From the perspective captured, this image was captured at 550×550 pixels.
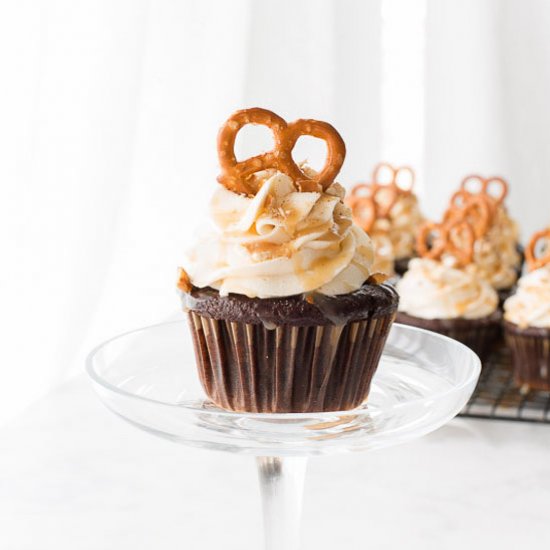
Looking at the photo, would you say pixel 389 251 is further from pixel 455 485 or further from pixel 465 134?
pixel 465 134

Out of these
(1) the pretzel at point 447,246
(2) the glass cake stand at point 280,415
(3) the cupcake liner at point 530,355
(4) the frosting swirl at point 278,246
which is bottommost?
(3) the cupcake liner at point 530,355

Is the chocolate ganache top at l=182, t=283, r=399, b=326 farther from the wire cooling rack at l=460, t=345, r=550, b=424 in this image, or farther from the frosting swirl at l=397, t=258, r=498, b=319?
the frosting swirl at l=397, t=258, r=498, b=319

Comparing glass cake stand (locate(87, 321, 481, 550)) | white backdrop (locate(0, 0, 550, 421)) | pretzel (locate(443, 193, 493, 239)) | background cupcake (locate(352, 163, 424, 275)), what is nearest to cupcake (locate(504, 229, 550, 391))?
pretzel (locate(443, 193, 493, 239))

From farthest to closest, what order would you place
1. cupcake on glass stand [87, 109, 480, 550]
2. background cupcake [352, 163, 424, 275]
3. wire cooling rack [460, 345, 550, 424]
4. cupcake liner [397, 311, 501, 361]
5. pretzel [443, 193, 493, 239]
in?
1. background cupcake [352, 163, 424, 275]
2. pretzel [443, 193, 493, 239]
3. cupcake liner [397, 311, 501, 361]
4. wire cooling rack [460, 345, 550, 424]
5. cupcake on glass stand [87, 109, 480, 550]

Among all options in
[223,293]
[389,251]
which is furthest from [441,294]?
[223,293]

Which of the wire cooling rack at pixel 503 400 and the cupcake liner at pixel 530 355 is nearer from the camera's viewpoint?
the wire cooling rack at pixel 503 400

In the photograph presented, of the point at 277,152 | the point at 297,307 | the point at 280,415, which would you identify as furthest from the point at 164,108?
the point at 280,415

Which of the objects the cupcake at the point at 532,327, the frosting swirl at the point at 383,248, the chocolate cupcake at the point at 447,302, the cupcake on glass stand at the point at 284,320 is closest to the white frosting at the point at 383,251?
Result: the frosting swirl at the point at 383,248

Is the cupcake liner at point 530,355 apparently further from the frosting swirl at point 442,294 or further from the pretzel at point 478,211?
the pretzel at point 478,211
